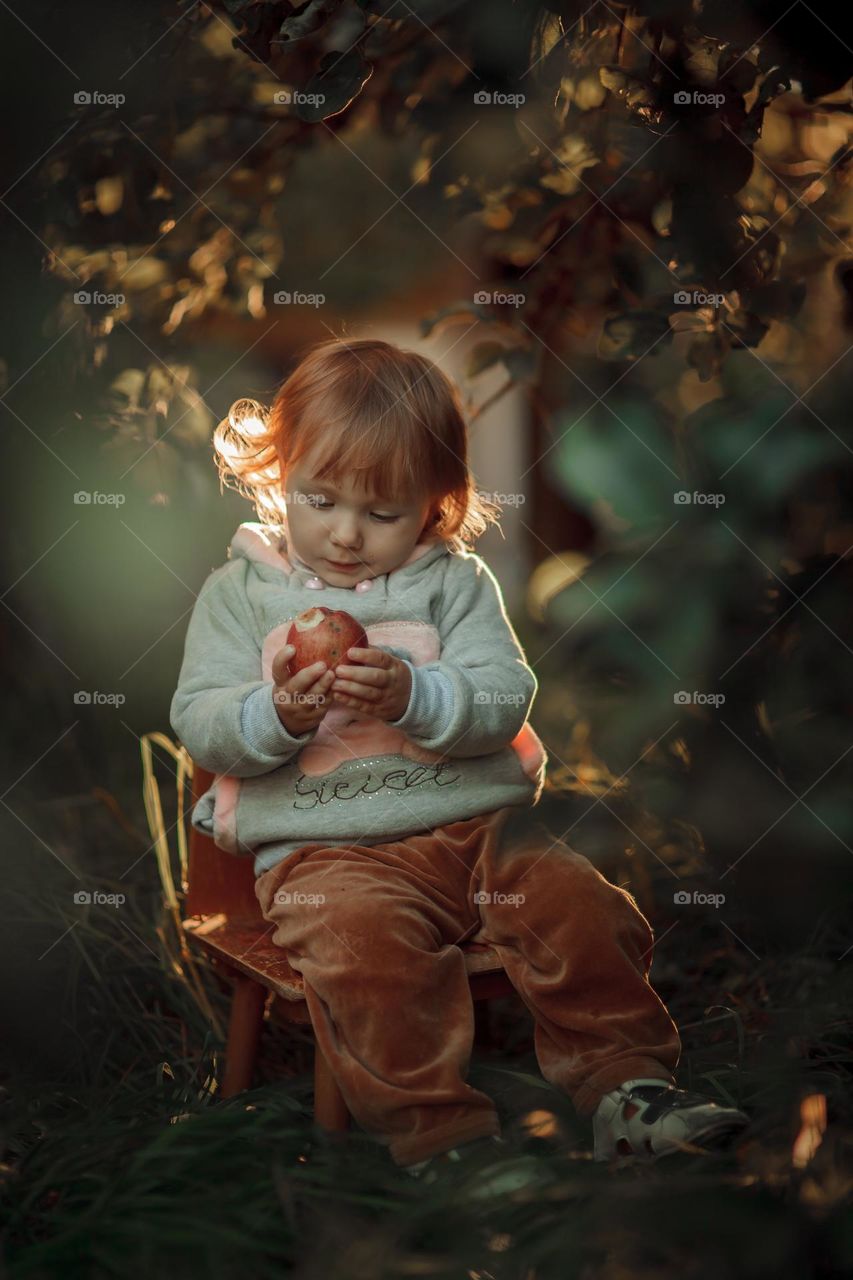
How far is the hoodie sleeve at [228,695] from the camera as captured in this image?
1897mm

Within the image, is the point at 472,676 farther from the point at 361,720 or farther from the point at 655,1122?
the point at 655,1122

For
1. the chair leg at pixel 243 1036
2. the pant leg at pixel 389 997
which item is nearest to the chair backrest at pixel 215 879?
the chair leg at pixel 243 1036

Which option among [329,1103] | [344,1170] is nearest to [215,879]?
[329,1103]

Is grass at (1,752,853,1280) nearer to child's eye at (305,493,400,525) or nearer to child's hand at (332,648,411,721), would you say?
child's hand at (332,648,411,721)

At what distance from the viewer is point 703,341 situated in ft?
7.53

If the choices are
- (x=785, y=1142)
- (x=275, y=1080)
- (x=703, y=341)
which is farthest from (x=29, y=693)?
(x=785, y=1142)

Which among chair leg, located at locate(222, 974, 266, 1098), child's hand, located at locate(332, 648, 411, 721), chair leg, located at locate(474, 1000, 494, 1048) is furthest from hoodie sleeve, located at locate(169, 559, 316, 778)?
chair leg, located at locate(474, 1000, 494, 1048)

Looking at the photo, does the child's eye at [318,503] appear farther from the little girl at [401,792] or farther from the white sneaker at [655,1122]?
the white sneaker at [655,1122]

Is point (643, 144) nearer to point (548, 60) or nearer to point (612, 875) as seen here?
point (548, 60)

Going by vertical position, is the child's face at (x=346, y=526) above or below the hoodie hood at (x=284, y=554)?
above

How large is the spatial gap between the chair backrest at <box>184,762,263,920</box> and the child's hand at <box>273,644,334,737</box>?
1.00ft

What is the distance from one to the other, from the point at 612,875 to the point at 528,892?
2.19ft

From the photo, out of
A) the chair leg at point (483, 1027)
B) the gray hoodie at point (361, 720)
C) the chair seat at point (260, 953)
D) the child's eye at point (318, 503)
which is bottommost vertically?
the chair leg at point (483, 1027)

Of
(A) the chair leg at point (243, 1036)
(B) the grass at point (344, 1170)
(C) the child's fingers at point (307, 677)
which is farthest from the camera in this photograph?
(A) the chair leg at point (243, 1036)
